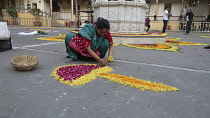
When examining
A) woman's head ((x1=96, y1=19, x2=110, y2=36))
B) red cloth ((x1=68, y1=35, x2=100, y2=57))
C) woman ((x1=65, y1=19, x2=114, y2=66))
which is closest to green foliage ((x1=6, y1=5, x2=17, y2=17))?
woman ((x1=65, y1=19, x2=114, y2=66))

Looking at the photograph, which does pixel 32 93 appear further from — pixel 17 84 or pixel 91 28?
pixel 91 28

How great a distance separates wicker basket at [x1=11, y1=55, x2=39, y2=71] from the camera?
2723 mm

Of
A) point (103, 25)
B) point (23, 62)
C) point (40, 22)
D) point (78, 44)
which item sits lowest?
point (23, 62)

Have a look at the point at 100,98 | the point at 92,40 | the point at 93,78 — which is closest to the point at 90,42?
the point at 92,40

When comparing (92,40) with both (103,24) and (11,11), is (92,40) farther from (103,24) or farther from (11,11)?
(11,11)

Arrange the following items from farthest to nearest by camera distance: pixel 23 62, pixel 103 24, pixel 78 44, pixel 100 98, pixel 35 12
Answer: pixel 35 12 → pixel 78 44 → pixel 23 62 → pixel 103 24 → pixel 100 98

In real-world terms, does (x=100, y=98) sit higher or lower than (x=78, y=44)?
lower

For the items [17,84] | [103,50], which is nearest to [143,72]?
[103,50]

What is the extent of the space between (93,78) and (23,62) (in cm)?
141

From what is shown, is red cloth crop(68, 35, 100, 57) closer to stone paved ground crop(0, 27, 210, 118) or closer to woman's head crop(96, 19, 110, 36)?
woman's head crop(96, 19, 110, 36)

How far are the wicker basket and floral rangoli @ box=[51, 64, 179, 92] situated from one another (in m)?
0.40

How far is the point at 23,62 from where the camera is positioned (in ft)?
9.93

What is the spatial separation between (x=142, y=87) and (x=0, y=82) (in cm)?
196

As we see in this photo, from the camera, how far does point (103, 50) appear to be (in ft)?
11.6
